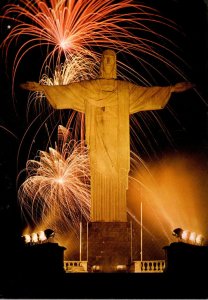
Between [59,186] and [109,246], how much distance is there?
23.0 feet

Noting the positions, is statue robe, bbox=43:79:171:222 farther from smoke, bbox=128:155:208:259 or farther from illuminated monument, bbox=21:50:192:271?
smoke, bbox=128:155:208:259

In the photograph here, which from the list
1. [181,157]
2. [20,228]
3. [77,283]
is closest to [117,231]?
[77,283]

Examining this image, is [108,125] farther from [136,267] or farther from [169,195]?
[169,195]

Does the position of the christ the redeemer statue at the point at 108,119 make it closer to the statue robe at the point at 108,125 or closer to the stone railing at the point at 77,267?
the statue robe at the point at 108,125

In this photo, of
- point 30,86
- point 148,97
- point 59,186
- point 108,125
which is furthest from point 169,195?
point 30,86

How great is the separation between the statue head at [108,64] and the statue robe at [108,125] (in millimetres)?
180

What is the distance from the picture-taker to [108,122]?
22.8 metres

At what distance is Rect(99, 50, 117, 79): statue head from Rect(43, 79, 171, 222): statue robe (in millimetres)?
180

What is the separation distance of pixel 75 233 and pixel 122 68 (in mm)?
7095

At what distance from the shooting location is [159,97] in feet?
75.1

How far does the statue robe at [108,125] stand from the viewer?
74.0 ft

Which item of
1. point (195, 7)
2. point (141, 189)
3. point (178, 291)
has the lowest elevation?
point (178, 291)

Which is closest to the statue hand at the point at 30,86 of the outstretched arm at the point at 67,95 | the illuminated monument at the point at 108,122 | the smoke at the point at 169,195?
the illuminated monument at the point at 108,122

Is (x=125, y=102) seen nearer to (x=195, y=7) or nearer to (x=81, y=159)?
(x=81, y=159)
